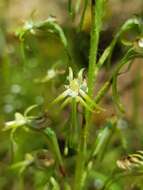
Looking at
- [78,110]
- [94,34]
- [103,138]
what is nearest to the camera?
[94,34]

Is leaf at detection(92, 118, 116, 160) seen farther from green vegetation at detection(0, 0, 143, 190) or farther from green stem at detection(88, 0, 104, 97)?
green stem at detection(88, 0, 104, 97)

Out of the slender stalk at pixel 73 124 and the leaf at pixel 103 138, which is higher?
the slender stalk at pixel 73 124

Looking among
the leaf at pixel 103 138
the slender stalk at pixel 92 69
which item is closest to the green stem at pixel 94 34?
the slender stalk at pixel 92 69

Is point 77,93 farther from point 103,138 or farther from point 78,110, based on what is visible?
point 103,138

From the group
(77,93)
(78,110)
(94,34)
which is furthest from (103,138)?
(94,34)

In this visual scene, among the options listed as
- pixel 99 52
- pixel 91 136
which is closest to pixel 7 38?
pixel 91 136

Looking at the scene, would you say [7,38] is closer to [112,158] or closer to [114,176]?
[112,158]

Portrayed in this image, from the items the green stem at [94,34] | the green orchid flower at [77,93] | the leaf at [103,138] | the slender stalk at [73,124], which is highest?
the green stem at [94,34]

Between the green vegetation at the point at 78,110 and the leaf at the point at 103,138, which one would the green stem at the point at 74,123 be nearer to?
the green vegetation at the point at 78,110

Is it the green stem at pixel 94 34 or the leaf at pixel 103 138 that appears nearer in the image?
the green stem at pixel 94 34

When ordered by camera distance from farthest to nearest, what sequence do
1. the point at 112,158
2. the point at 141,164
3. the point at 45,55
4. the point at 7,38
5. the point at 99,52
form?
the point at 7,38 < the point at 45,55 < the point at 112,158 < the point at 99,52 < the point at 141,164

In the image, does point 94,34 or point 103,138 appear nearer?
point 94,34
